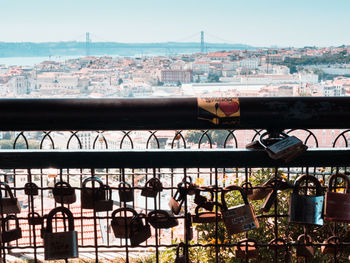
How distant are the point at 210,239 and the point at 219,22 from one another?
29586 mm

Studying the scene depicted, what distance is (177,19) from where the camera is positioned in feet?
103

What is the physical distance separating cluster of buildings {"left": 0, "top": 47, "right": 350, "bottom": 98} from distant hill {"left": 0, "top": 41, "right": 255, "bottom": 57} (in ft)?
3.53

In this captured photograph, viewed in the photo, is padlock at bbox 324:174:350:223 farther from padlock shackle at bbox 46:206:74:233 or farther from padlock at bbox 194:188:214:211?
padlock shackle at bbox 46:206:74:233

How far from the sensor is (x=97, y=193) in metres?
A: 0.91

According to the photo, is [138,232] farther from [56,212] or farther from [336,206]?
[336,206]

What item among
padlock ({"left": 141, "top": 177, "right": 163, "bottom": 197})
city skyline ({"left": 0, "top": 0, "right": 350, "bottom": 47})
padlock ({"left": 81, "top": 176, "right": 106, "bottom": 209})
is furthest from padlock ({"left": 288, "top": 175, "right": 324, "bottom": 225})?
city skyline ({"left": 0, "top": 0, "right": 350, "bottom": 47})

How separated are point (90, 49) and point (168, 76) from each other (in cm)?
570

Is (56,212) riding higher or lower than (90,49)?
lower

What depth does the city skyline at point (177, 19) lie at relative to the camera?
30219 mm

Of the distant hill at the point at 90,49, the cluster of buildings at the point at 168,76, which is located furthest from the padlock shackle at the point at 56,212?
the distant hill at the point at 90,49

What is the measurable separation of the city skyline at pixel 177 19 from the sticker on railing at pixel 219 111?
3000cm

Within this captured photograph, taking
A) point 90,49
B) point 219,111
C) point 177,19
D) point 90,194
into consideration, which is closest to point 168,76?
point 90,49

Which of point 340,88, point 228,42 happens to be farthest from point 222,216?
point 228,42

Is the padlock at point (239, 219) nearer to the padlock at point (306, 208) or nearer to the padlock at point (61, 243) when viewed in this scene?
the padlock at point (306, 208)
